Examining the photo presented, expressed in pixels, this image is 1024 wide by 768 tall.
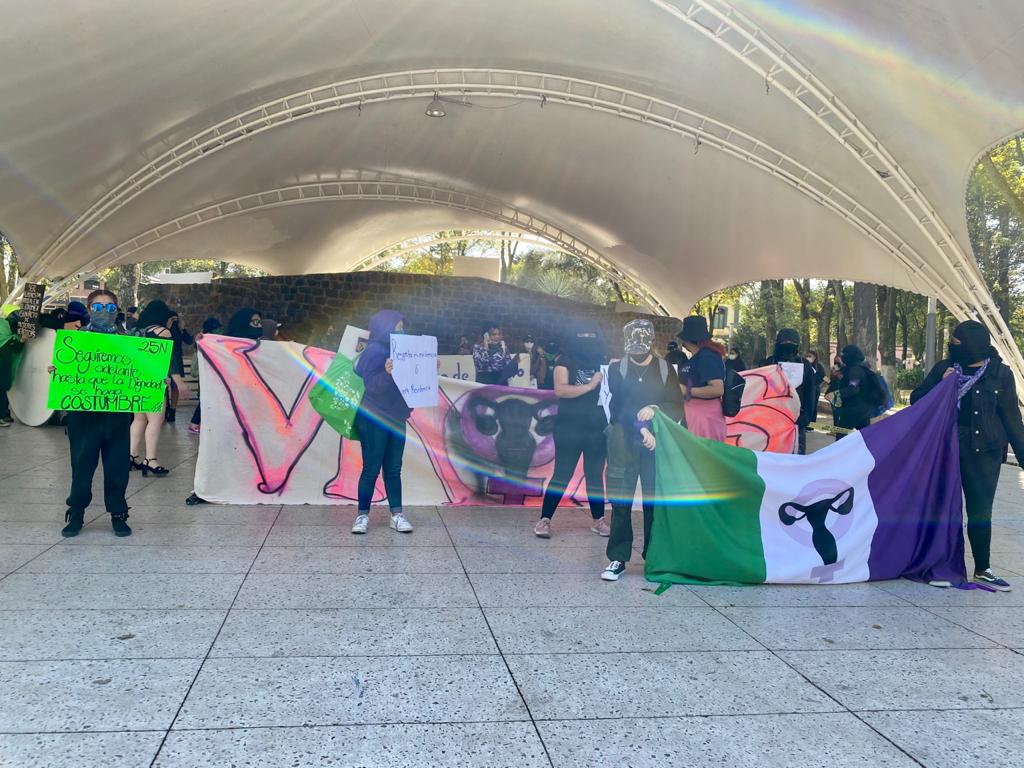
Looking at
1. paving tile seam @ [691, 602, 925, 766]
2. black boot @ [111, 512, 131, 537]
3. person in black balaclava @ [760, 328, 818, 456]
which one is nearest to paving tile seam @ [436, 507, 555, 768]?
paving tile seam @ [691, 602, 925, 766]

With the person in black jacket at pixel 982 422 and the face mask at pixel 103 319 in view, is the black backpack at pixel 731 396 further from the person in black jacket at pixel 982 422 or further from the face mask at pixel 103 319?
the face mask at pixel 103 319

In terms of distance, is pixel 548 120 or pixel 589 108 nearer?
pixel 589 108

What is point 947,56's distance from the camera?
9867mm

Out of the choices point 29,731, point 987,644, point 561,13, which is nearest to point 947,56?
point 561,13

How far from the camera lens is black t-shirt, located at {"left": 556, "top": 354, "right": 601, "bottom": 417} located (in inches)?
211

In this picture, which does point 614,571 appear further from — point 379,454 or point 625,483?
point 379,454

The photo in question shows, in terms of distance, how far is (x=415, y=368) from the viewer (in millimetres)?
5816

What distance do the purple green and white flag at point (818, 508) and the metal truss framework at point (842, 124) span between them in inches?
314

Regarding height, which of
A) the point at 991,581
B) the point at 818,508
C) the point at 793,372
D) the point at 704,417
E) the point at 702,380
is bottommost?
the point at 991,581

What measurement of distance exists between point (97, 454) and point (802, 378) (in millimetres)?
7665

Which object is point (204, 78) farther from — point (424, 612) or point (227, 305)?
point (424, 612)

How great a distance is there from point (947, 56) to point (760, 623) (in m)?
9.33

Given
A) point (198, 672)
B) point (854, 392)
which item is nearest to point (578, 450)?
point (198, 672)

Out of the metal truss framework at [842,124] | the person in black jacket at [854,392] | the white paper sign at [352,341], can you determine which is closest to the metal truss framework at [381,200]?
the metal truss framework at [842,124]
